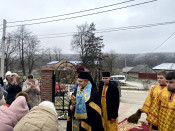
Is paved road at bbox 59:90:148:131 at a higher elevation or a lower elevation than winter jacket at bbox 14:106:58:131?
lower

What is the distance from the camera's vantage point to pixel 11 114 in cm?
193

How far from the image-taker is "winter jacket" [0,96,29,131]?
5.86ft

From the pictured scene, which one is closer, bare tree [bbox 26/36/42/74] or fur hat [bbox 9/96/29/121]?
fur hat [bbox 9/96/29/121]

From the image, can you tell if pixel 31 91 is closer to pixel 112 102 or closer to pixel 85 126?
pixel 112 102

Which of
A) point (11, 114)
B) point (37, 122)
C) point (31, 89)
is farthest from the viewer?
point (31, 89)

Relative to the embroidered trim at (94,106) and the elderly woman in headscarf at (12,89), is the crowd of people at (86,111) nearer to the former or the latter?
the embroidered trim at (94,106)

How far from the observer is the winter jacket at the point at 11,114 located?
1.79 m

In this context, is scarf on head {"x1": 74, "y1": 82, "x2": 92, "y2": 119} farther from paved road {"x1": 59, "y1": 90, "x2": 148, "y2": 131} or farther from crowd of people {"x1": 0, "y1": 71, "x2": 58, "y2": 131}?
paved road {"x1": 59, "y1": 90, "x2": 148, "y2": 131}

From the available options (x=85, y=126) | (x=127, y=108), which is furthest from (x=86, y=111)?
(x=127, y=108)

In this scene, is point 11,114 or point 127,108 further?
point 127,108

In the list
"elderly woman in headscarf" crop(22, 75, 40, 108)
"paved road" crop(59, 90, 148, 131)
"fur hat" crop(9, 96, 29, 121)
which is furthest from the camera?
"paved road" crop(59, 90, 148, 131)

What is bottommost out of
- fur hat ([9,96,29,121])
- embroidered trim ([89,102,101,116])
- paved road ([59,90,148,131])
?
paved road ([59,90,148,131])

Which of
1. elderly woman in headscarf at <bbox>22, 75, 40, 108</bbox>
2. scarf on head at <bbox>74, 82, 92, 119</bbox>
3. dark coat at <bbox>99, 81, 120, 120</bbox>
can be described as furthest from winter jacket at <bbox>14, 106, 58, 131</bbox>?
elderly woman in headscarf at <bbox>22, 75, 40, 108</bbox>

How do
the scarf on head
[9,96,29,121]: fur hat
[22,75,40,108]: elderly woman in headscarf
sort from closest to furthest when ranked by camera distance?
[9,96,29,121]: fur hat < the scarf on head < [22,75,40,108]: elderly woman in headscarf
